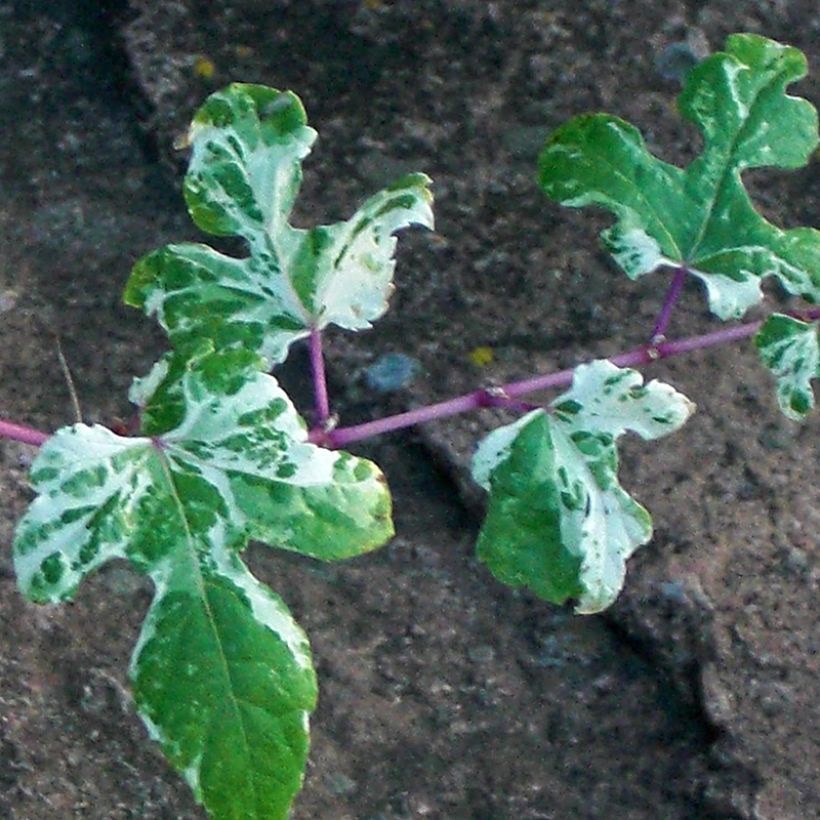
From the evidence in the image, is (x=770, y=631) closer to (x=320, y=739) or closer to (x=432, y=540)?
(x=432, y=540)

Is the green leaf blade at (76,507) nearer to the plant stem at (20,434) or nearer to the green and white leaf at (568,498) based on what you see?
the plant stem at (20,434)

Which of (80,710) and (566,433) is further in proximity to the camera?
(80,710)

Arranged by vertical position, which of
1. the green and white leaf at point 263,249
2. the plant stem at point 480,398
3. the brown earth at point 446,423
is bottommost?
the brown earth at point 446,423

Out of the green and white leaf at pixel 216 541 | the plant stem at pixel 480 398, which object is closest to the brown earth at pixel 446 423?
the plant stem at pixel 480 398

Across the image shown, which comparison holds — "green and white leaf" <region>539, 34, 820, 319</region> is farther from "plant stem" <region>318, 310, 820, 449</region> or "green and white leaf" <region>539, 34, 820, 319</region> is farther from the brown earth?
the brown earth

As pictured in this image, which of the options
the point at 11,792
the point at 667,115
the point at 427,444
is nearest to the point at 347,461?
the point at 427,444

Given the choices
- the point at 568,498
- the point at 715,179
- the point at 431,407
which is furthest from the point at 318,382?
the point at 715,179
